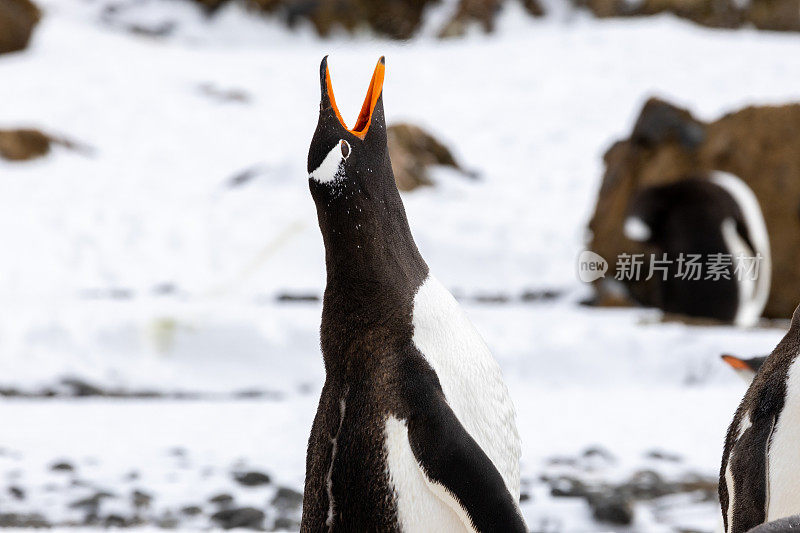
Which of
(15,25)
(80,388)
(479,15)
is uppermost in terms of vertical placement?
Result: (479,15)

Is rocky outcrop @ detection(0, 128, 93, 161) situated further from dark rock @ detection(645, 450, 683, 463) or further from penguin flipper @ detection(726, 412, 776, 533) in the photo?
penguin flipper @ detection(726, 412, 776, 533)

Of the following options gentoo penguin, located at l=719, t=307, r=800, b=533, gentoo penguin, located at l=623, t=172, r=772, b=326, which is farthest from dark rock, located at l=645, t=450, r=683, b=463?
gentoo penguin, located at l=719, t=307, r=800, b=533

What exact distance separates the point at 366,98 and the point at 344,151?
0.31ft

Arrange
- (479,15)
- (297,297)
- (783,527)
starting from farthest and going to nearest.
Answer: (479,15), (297,297), (783,527)

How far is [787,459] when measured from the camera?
4.86ft

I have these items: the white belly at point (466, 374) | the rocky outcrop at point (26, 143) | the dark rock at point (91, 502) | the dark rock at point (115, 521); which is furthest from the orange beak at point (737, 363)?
the rocky outcrop at point (26, 143)

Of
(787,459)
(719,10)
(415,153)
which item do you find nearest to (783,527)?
(787,459)

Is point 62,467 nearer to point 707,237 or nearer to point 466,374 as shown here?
point 466,374

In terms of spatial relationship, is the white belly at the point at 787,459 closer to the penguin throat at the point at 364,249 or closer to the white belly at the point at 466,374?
the white belly at the point at 466,374

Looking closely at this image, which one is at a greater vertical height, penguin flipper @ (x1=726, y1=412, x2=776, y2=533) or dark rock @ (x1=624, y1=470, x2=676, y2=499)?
penguin flipper @ (x1=726, y1=412, x2=776, y2=533)

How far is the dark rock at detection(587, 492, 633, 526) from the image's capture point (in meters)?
2.77

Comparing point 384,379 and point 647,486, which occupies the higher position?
point 384,379

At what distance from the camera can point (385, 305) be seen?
1.50 metres

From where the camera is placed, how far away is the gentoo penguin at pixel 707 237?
193 inches
